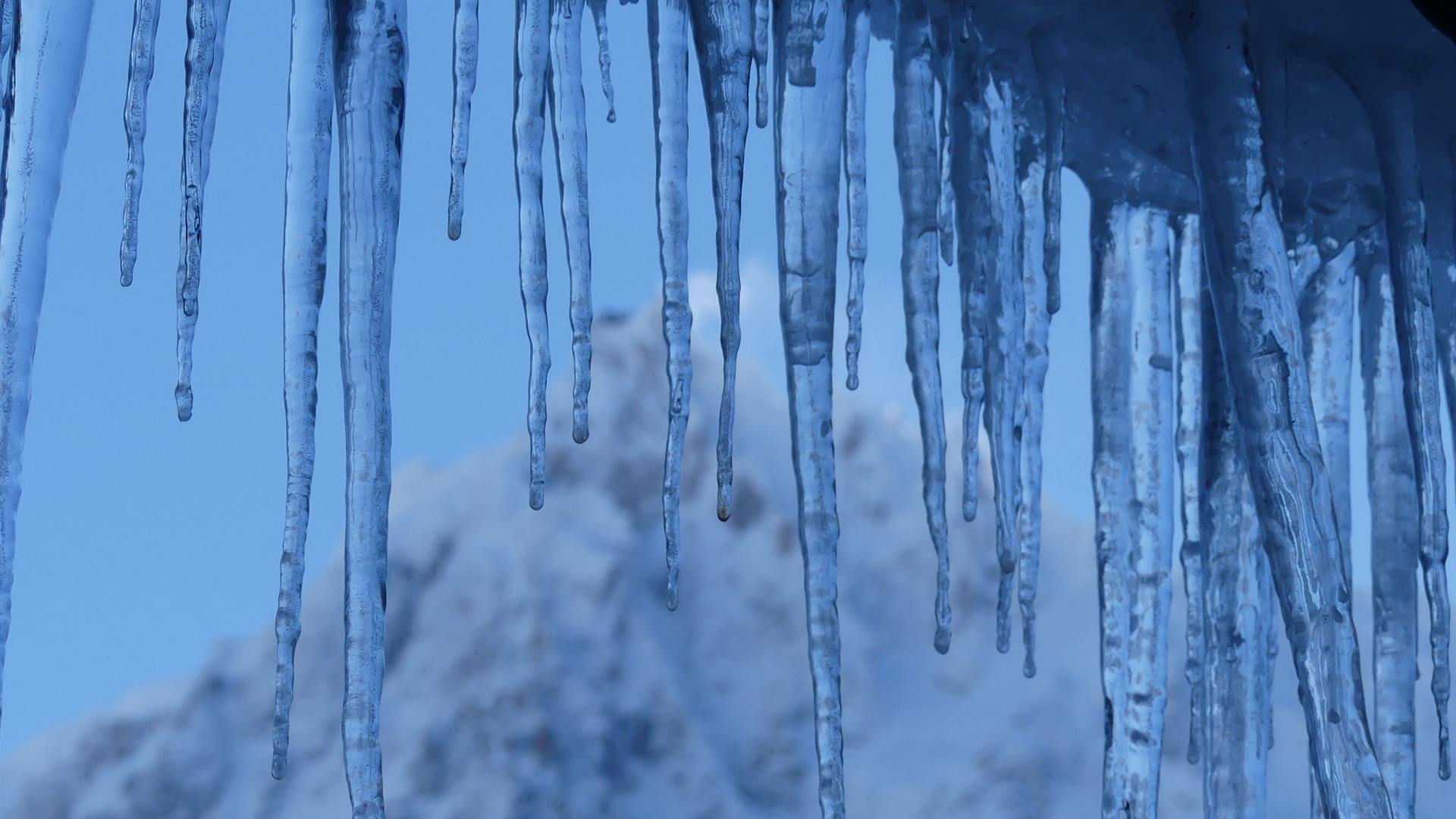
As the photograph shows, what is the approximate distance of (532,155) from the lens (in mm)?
1423

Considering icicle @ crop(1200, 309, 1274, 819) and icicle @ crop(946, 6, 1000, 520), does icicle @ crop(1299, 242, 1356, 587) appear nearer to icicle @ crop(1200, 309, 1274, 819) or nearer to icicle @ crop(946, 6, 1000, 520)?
icicle @ crop(1200, 309, 1274, 819)

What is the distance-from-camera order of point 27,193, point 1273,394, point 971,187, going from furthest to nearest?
point 971,187, point 1273,394, point 27,193

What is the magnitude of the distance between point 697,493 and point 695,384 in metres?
1.04

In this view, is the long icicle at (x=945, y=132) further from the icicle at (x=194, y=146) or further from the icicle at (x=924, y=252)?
the icicle at (x=194, y=146)

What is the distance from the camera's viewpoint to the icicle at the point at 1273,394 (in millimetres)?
1222

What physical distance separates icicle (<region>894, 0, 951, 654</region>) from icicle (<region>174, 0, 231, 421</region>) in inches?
29.2

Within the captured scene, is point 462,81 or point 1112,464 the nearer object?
point 462,81

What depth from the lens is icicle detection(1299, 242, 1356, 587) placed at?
85.8 inches

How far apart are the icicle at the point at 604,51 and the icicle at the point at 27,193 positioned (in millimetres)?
642

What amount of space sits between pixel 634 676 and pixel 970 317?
34.6ft

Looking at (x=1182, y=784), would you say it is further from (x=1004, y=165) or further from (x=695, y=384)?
(x=1004, y=165)

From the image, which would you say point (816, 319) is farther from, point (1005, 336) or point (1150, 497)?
point (1150, 497)

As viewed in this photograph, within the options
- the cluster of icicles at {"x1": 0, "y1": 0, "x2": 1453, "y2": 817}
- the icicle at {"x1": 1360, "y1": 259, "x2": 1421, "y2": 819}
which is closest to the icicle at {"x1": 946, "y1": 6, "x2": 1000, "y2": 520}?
the cluster of icicles at {"x1": 0, "y1": 0, "x2": 1453, "y2": 817}

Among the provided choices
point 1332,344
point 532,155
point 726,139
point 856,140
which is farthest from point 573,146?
point 1332,344
